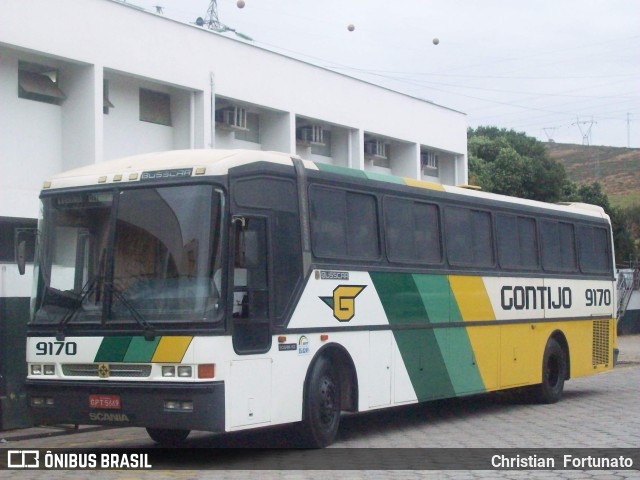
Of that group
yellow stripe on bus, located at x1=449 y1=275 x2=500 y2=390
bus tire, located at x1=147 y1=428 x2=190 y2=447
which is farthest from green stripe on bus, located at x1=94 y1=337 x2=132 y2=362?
yellow stripe on bus, located at x1=449 y1=275 x2=500 y2=390

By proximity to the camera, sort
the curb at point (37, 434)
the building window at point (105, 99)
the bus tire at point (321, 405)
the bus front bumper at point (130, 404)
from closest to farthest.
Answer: the bus front bumper at point (130, 404) < the bus tire at point (321, 405) < the curb at point (37, 434) < the building window at point (105, 99)

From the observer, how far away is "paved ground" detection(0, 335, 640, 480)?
10.5 m

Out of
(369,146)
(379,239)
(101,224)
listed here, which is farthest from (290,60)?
(101,224)

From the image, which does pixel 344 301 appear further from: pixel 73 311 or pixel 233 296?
pixel 73 311

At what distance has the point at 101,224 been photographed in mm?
11602

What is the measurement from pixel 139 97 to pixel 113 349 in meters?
14.0

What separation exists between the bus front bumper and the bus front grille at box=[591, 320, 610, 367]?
10903mm

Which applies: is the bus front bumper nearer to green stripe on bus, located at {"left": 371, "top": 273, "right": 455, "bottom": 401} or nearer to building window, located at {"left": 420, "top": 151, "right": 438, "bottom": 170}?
green stripe on bus, located at {"left": 371, "top": 273, "right": 455, "bottom": 401}

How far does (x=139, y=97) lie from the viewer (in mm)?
24344

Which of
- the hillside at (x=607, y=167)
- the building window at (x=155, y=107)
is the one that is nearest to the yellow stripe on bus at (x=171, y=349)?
the building window at (x=155, y=107)

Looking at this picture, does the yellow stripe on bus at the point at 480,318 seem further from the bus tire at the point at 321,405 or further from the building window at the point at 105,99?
the building window at the point at 105,99

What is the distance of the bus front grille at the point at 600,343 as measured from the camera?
19.9 m

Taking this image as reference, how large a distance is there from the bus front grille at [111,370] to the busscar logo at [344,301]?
2449mm

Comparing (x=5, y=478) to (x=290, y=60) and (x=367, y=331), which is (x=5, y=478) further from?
(x=290, y=60)
